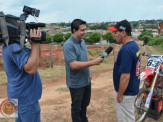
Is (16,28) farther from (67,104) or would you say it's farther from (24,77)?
(67,104)

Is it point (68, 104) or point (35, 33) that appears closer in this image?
point (35, 33)

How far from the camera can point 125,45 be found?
2.36 metres

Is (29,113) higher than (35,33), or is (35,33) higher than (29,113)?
(35,33)

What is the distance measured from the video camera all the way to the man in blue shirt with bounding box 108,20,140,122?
106cm

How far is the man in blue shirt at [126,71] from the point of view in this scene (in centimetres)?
229

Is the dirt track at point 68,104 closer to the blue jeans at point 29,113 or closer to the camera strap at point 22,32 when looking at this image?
the blue jeans at point 29,113

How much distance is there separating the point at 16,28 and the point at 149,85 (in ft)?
8.78

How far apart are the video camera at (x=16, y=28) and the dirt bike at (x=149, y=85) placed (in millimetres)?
2087

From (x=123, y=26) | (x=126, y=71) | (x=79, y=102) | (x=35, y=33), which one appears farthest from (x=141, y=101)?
(x=35, y=33)

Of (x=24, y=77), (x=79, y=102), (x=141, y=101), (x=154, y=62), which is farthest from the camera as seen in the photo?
(x=141, y=101)

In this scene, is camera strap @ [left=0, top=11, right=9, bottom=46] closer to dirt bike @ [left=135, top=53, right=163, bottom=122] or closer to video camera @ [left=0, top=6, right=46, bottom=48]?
video camera @ [left=0, top=6, right=46, bottom=48]

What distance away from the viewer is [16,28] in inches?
72.0

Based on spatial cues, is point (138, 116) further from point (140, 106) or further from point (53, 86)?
point (53, 86)

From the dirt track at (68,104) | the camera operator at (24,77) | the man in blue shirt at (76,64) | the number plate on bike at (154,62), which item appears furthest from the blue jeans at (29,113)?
the number plate on bike at (154,62)
